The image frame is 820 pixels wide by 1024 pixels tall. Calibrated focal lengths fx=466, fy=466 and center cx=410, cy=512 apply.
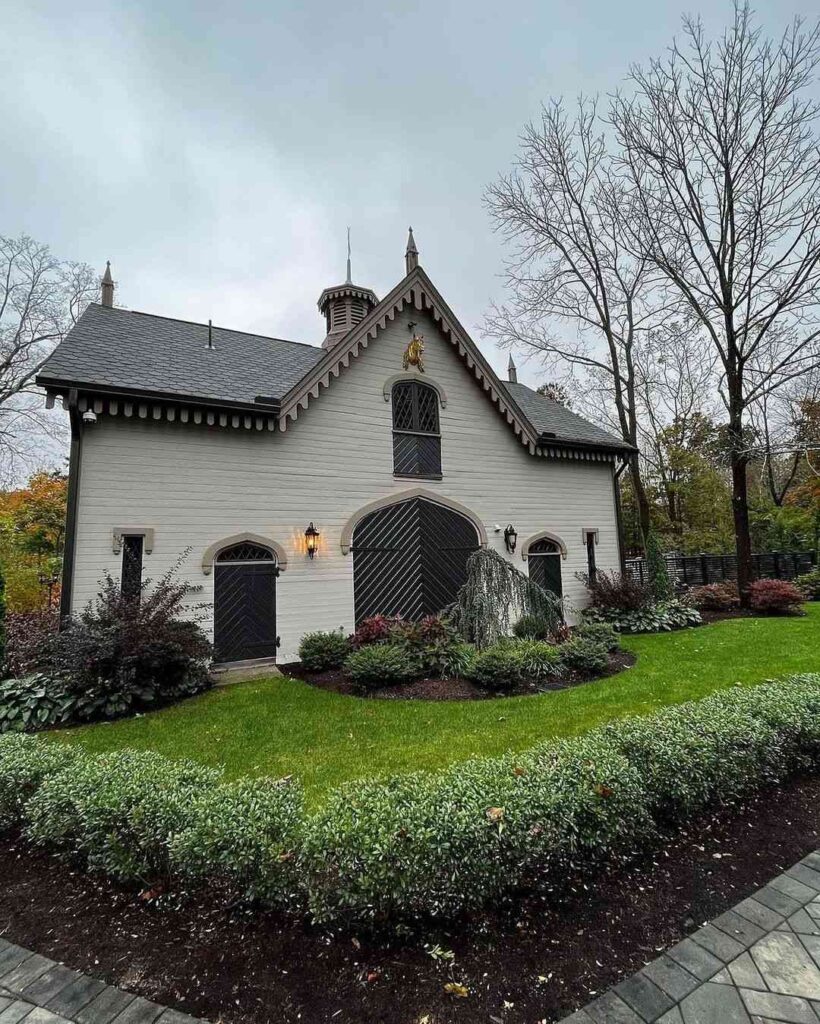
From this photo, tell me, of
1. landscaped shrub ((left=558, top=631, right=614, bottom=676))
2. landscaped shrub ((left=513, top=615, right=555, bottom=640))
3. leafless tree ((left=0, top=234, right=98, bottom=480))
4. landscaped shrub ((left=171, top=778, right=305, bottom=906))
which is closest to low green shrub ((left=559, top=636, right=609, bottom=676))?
landscaped shrub ((left=558, top=631, right=614, bottom=676))

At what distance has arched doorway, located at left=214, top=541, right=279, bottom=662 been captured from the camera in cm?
860

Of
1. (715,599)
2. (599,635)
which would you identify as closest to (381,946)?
(599,635)

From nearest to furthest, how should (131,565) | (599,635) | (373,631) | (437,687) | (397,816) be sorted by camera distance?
(397,816), (437,687), (131,565), (373,631), (599,635)

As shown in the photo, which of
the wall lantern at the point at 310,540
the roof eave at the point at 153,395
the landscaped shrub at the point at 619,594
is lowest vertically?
the landscaped shrub at the point at 619,594

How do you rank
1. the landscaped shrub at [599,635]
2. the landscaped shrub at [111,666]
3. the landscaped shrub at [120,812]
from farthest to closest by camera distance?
the landscaped shrub at [599,635]
the landscaped shrub at [111,666]
the landscaped shrub at [120,812]

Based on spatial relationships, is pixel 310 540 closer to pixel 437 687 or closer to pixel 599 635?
pixel 437 687

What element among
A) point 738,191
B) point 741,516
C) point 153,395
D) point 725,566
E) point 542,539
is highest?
point 738,191

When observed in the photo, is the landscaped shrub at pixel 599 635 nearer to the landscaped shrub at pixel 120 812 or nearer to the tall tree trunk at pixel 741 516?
the landscaped shrub at pixel 120 812

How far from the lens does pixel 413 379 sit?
11.0 metres

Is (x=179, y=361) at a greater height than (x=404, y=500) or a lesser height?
greater

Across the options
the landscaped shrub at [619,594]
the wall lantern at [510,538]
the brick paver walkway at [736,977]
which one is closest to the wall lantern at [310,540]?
the wall lantern at [510,538]

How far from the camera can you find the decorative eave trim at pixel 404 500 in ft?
32.4

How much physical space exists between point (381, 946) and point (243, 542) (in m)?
7.37

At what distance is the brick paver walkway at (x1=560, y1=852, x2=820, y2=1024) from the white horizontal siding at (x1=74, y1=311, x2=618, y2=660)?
23.1 feet
